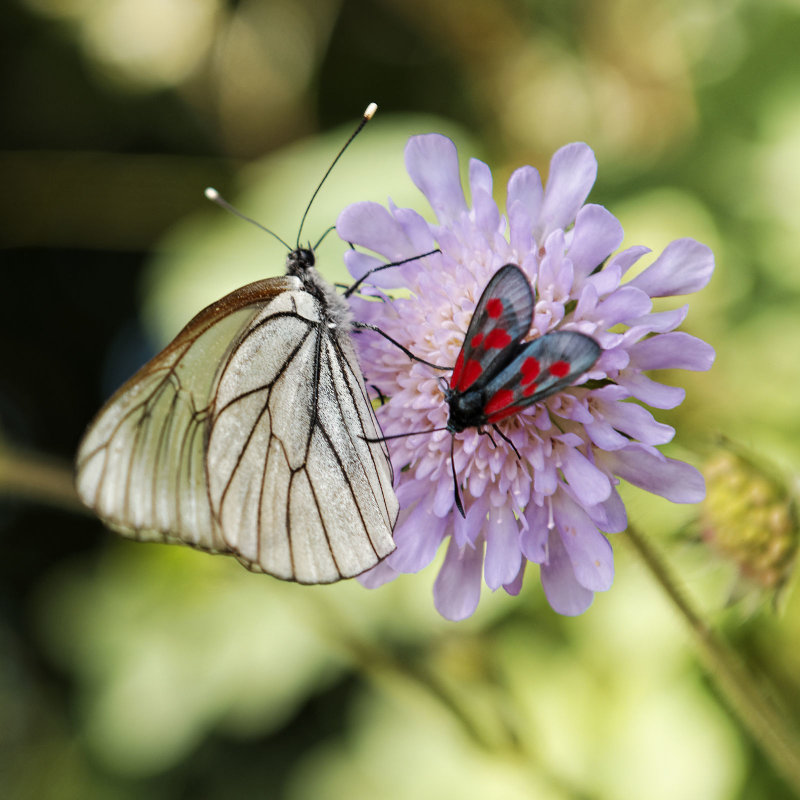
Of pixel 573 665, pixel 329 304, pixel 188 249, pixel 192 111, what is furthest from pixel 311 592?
pixel 192 111

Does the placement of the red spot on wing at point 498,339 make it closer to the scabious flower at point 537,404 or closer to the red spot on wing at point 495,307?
the red spot on wing at point 495,307

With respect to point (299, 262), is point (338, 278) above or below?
above

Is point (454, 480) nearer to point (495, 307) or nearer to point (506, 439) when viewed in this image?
point (506, 439)

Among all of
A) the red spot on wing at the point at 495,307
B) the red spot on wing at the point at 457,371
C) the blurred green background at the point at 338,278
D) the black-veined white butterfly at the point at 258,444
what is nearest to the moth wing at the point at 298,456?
the black-veined white butterfly at the point at 258,444

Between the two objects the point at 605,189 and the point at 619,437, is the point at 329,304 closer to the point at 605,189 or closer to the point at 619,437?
the point at 619,437

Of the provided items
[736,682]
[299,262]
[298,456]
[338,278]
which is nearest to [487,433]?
[298,456]

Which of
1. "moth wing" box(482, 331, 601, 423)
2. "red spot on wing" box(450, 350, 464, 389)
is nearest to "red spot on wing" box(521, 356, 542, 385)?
"moth wing" box(482, 331, 601, 423)

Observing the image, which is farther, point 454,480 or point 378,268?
point 378,268
